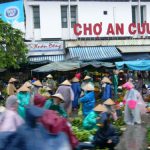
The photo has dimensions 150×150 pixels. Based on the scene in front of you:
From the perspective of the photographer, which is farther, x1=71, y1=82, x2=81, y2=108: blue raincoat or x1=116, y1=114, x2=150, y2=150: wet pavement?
x1=71, y1=82, x2=81, y2=108: blue raincoat

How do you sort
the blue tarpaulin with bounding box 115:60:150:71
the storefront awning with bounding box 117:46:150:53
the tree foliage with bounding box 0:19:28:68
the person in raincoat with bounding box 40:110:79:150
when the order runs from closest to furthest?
the person in raincoat with bounding box 40:110:79:150 < the blue tarpaulin with bounding box 115:60:150:71 < the tree foliage with bounding box 0:19:28:68 < the storefront awning with bounding box 117:46:150:53

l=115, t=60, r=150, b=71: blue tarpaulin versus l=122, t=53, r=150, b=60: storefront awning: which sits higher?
l=122, t=53, r=150, b=60: storefront awning

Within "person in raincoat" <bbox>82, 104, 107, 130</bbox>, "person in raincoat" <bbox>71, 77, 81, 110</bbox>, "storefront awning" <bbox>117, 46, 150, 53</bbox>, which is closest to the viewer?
"person in raincoat" <bbox>82, 104, 107, 130</bbox>

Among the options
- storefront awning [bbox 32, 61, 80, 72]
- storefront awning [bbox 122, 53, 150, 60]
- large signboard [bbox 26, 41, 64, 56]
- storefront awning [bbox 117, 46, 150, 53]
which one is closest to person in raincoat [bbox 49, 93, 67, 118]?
storefront awning [bbox 32, 61, 80, 72]

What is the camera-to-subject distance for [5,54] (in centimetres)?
2498

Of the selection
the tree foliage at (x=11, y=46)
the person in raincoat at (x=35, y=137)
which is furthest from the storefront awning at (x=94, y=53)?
the person in raincoat at (x=35, y=137)

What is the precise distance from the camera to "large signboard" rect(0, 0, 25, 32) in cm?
2817

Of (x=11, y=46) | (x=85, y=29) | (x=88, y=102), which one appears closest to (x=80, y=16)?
(x=85, y=29)

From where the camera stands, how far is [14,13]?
2836 centimetres

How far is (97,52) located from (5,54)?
6.27 m

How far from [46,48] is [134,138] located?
17.0 meters

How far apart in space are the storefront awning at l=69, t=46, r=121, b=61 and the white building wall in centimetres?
142

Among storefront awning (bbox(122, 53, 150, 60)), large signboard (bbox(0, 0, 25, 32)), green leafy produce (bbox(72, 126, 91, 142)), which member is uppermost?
large signboard (bbox(0, 0, 25, 32))

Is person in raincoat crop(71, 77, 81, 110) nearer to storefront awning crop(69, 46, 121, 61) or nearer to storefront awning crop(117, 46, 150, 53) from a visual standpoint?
storefront awning crop(69, 46, 121, 61)
